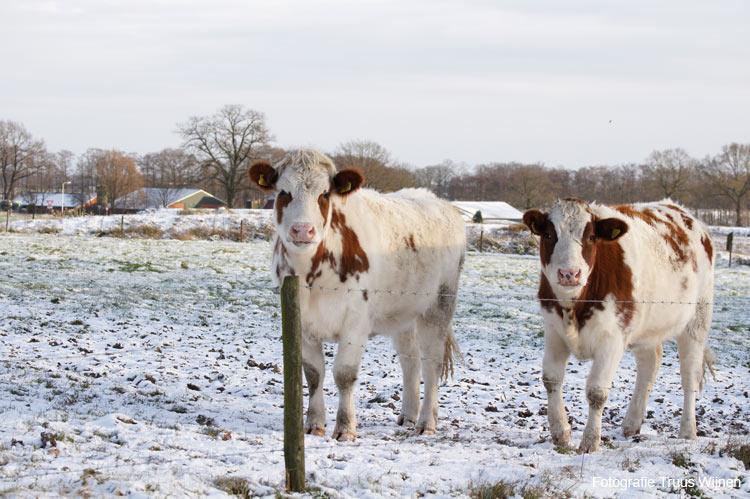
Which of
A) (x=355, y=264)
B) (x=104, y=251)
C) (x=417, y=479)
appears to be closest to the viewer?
(x=417, y=479)

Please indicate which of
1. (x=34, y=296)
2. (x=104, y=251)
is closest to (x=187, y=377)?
(x=34, y=296)

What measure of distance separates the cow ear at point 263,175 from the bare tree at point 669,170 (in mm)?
82672

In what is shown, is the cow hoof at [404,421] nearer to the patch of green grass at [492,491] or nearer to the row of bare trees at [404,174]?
the patch of green grass at [492,491]

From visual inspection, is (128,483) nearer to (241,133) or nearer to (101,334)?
(101,334)

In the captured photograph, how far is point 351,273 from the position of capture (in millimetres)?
8031

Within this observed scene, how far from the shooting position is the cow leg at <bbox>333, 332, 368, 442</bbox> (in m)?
7.96

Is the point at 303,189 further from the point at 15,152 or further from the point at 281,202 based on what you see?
the point at 15,152

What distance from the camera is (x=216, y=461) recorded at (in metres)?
6.37

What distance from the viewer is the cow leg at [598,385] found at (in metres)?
7.89

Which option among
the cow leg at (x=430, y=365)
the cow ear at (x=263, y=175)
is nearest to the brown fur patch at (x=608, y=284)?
the cow leg at (x=430, y=365)

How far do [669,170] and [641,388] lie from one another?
86.4 meters

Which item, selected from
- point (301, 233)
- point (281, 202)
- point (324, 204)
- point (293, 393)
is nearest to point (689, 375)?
point (324, 204)

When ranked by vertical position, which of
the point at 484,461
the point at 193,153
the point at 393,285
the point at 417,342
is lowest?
the point at 484,461

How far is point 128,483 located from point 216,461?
1.11 m
